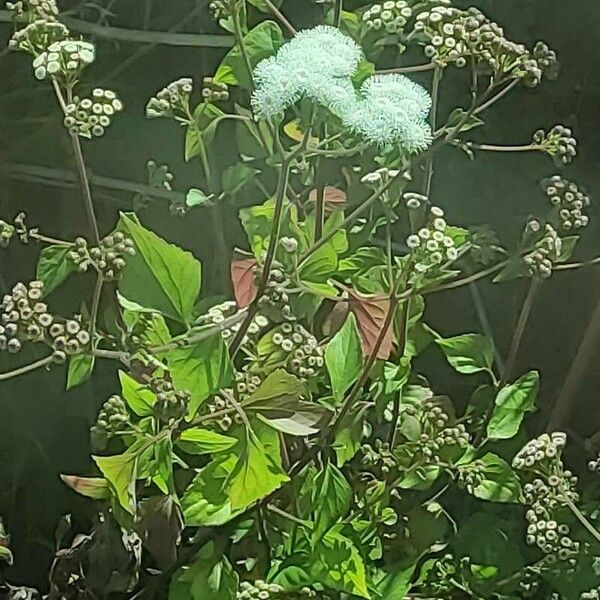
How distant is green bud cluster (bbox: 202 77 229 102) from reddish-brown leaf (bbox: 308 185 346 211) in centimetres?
9

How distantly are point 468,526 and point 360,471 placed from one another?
9 cm

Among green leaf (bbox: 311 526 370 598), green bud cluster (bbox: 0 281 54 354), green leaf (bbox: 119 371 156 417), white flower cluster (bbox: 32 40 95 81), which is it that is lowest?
green leaf (bbox: 311 526 370 598)

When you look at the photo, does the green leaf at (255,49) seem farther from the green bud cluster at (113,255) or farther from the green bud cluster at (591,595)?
the green bud cluster at (591,595)

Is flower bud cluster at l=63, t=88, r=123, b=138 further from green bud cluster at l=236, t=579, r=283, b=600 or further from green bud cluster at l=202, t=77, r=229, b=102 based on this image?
green bud cluster at l=236, t=579, r=283, b=600

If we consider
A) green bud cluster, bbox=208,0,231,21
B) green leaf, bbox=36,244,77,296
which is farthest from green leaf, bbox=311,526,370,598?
green bud cluster, bbox=208,0,231,21

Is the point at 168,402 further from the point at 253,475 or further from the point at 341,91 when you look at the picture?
the point at 341,91

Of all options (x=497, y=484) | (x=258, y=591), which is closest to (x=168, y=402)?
(x=258, y=591)

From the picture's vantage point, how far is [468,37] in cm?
64

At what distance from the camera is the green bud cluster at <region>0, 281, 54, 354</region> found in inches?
24.0

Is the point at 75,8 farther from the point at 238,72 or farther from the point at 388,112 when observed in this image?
the point at 388,112

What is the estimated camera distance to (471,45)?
639mm

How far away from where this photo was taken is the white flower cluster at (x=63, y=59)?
23.8 inches

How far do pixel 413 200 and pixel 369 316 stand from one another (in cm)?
8

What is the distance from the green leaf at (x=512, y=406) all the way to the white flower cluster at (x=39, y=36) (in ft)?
1.21
